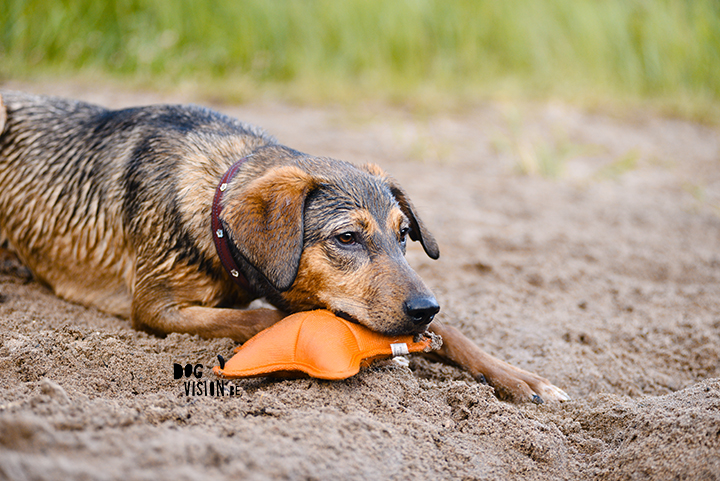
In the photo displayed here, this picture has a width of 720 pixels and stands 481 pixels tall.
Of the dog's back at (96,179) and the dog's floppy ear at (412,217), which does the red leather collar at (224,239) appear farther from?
the dog's floppy ear at (412,217)

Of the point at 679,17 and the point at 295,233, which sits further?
the point at 679,17

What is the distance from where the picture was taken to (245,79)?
9.41 m

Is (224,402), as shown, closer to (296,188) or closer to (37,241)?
(296,188)

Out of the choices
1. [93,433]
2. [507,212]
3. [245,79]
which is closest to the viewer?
[93,433]

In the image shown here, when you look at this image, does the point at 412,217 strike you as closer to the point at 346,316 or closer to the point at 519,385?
the point at 346,316

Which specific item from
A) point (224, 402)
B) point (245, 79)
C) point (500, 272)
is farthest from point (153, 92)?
point (224, 402)

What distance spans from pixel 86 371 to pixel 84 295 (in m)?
1.17

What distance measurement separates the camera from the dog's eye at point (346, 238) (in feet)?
10.0

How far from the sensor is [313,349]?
2654 millimetres

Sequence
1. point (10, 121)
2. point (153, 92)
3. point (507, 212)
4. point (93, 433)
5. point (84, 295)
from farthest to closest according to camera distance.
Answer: point (153, 92) < point (507, 212) < point (10, 121) < point (84, 295) < point (93, 433)

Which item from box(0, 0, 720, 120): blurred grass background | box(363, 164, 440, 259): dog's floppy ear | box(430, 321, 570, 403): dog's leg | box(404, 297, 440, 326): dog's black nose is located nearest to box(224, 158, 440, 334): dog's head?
box(404, 297, 440, 326): dog's black nose

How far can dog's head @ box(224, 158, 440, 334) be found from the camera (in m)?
2.83

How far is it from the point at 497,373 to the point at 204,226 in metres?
1.81

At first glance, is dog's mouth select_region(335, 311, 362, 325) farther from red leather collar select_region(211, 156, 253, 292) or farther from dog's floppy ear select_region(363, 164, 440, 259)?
dog's floppy ear select_region(363, 164, 440, 259)
